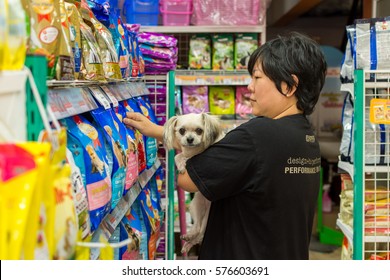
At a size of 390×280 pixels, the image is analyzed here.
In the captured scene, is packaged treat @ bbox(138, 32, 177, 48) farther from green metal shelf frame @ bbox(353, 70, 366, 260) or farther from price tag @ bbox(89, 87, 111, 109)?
price tag @ bbox(89, 87, 111, 109)

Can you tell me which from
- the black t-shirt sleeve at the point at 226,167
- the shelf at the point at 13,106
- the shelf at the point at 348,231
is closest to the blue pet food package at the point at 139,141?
the black t-shirt sleeve at the point at 226,167

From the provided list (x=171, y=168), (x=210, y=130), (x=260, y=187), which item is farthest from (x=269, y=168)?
(x=171, y=168)

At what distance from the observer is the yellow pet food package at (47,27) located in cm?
123

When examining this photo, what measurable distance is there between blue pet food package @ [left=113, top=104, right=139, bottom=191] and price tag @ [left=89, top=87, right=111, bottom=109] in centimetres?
18

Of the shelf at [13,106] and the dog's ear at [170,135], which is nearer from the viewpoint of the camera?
the shelf at [13,106]

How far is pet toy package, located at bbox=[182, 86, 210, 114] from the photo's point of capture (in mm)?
4527

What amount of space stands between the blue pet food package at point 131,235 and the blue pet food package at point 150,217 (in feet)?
0.42

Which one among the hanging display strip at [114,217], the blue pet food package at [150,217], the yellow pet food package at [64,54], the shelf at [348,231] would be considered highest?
the yellow pet food package at [64,54]

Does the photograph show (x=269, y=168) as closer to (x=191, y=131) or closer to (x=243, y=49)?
(x=191, y=131)

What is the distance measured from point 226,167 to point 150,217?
3.36 feet

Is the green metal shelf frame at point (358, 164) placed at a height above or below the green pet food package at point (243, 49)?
below

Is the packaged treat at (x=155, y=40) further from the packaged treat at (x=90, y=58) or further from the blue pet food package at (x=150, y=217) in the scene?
the packaged treat at (x=90, y=58)

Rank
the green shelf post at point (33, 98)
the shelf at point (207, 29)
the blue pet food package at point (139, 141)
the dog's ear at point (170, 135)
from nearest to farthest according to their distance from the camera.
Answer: the green shelf post at point (33, 98)
the blue pet food package at point (139, 141)
the dog's ear at point (170, 135)
the shelf at point (207, 29)

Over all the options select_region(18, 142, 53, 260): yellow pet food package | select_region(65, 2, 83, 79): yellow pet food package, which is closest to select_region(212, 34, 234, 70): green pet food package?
select_region(65, 2, 83, 79): yellow pet food package
